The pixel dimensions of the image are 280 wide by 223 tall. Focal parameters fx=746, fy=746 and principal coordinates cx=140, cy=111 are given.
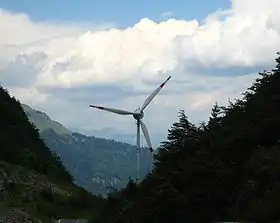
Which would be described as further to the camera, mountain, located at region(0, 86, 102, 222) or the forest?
mountain, located at region(0, 86, 102, 222)

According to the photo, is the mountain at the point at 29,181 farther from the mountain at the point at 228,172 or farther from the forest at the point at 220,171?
the mountain at the point at 228,172

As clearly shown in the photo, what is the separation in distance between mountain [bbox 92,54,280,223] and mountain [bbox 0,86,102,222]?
1628 inches

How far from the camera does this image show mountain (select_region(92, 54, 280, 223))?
91.9 feet

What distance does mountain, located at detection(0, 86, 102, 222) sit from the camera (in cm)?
10038

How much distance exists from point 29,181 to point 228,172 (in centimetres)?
8486

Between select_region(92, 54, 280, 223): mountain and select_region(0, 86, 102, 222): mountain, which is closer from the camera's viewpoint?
select_region(92, 54, 280, 223): mountain

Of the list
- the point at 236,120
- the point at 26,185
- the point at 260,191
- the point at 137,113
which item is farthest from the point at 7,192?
the point at 260,191

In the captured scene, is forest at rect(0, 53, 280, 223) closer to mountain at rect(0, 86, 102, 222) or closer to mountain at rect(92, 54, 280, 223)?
mountain at rect(92, 54, 280, 223)

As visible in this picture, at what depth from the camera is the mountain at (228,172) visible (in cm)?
2800

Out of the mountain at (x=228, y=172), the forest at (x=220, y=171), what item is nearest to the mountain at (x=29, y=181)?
the forest at (x=220, y=171)

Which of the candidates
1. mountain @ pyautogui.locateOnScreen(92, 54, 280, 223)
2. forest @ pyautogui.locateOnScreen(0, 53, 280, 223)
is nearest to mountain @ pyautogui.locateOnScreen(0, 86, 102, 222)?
forest @ pyautogui.locateOnScreen(0, 53, 280, 223)

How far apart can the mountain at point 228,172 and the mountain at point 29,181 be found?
136 feet

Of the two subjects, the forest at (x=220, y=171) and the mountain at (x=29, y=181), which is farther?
the mountain at (x=29, y=181)

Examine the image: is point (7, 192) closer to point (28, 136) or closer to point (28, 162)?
point (28, 162)
